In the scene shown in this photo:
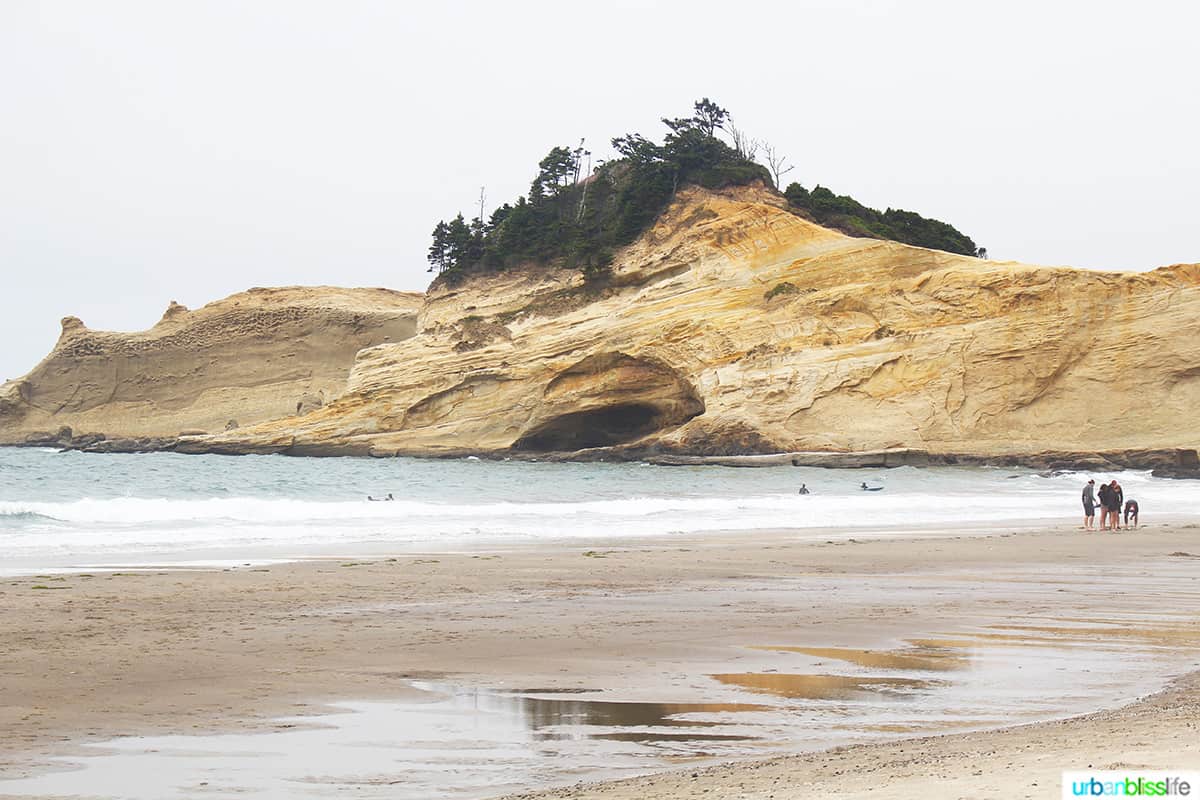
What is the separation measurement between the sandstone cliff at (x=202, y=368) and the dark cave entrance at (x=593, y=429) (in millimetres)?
30241

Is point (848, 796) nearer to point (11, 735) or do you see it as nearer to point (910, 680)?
point (910, 680)

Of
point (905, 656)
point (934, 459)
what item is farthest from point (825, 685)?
point (934, 459)

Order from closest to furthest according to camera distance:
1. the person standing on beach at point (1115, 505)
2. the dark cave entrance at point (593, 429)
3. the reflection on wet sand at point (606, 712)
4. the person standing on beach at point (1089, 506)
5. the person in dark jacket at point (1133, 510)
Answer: the reflection on wet sand at point (606, 712)
the person standing on beach at point (1115, 505)
the person standing on beach at point (1089, 506)
the person in dark jacket at point (1133, 510)
the dark cave entrance at point (593, 429)

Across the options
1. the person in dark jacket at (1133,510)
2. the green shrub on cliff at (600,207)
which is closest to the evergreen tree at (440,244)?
the green shrub on cliff at (600,207)

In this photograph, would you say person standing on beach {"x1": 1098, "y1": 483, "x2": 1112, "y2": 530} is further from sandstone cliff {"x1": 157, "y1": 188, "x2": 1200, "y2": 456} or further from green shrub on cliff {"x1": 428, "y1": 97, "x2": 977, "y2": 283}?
green shrub on cliff {"x1": 428, "y1": 97, "x2": 977, "y2": 283}

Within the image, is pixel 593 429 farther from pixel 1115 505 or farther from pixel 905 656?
pixel 905 656

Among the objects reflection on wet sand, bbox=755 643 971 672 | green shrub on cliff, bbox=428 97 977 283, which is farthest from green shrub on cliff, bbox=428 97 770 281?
reflection on wet sand, bbox=755 643 971 672

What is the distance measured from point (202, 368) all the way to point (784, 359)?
51711mm

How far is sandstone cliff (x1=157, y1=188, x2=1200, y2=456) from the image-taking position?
45.7m

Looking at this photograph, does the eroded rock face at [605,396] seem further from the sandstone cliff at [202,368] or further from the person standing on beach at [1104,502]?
the sandstone cliff at [202,368]

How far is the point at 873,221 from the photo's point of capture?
200 feet

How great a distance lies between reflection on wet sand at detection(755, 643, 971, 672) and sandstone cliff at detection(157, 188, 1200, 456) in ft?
123

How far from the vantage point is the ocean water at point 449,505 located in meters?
17.9

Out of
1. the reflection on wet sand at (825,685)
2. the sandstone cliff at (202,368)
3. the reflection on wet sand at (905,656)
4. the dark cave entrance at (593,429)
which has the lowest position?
the reflection on wet sand at (905,656)
